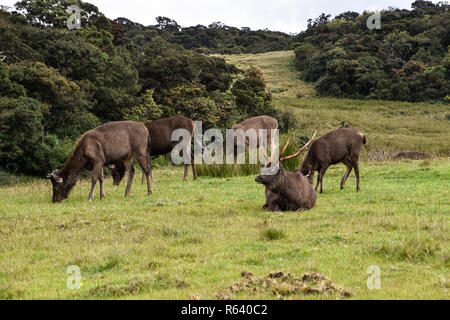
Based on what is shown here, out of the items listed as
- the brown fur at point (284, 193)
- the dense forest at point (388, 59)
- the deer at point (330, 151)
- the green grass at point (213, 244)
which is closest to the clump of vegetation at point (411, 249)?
the green grass at point (213, 244)

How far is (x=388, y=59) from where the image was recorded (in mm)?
64250

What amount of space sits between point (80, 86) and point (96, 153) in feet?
47.0

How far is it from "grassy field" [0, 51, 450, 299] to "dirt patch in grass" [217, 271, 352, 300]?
0.01 m

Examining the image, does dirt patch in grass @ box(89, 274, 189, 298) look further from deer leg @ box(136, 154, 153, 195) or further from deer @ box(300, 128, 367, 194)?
deer @ box(300, 128, 367, 194)

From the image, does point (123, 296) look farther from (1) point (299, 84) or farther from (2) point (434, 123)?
(1) point (299, 84)

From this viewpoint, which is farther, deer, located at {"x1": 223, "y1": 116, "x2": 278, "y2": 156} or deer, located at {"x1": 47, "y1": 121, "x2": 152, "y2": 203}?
deer, located at {"x1": 223, "y1": 116, "x2": 278, "y2": 156}

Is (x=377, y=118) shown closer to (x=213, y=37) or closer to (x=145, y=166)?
(x=145, y=166)

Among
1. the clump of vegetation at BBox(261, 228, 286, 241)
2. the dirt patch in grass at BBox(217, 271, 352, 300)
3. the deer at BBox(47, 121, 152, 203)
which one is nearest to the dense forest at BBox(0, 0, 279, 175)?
the deer at BBox(47, 121, 152, 203)

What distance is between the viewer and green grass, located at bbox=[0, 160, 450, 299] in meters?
5.67

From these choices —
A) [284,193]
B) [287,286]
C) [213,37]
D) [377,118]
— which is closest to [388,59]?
[377,118]

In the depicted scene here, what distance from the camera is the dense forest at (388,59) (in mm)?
60531

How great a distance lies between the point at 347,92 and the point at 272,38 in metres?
49.1

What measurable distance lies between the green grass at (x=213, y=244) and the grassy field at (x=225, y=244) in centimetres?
2

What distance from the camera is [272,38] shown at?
109812 mm
